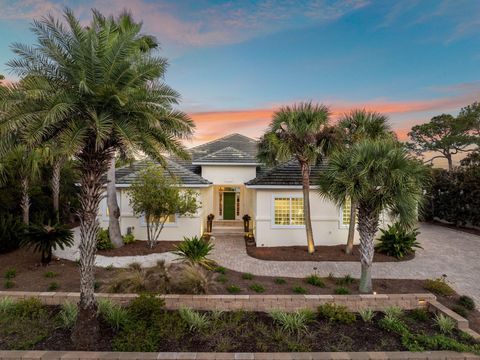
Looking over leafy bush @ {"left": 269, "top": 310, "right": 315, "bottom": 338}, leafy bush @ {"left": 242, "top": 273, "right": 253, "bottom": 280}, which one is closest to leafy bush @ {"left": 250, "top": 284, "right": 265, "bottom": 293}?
leafy bush @ {"left": 242, "top": 273, "right": 253, "bottom": 280}

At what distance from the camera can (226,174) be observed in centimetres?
1830

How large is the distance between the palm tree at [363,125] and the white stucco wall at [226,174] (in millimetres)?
7608

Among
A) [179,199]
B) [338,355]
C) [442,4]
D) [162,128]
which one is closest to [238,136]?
[179,199]

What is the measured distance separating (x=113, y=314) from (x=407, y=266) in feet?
39.2

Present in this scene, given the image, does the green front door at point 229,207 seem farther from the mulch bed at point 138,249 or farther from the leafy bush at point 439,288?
the leafy bush at point 439,288

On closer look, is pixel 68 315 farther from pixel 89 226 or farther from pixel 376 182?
pixel 376 182

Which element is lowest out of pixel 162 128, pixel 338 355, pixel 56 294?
pixel 338 355

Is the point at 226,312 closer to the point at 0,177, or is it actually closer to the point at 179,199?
the point at 179,199

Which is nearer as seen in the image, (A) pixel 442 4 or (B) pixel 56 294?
(B) pixel 56 294

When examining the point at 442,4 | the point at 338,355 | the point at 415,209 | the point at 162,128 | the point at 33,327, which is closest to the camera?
the point at 338,355

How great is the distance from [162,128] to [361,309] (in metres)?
7.69

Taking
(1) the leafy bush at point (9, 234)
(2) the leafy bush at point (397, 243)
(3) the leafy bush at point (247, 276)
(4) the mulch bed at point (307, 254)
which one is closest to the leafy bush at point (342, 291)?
(3) the leafy bush at point (247, 276)

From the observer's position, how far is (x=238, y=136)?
25219mm

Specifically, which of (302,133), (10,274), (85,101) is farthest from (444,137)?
(10,274)
